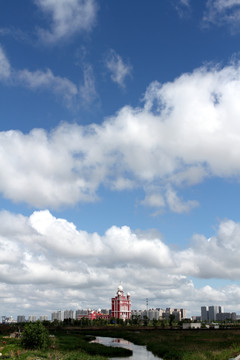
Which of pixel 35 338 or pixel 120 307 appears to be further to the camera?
pixel 120 307

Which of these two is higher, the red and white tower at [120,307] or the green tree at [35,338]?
the green tree at [35,338]

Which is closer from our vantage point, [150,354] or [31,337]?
[31,337]

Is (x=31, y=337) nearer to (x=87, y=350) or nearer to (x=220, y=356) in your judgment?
(x=87, y=350)

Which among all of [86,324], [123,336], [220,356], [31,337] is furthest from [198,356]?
[86,324]

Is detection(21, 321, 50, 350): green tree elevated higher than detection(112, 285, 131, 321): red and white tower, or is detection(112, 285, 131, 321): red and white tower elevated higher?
detection(21, 321, 50, 350): green tree

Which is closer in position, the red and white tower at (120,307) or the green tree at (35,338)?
the green tree at (35,338)

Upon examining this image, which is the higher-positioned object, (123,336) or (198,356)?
(198,356)

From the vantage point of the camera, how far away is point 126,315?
198000 millimetres

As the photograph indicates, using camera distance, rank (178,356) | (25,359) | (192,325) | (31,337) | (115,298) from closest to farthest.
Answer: (25,359) → (178,356) → (31,337) → (192,325) → (115,298)

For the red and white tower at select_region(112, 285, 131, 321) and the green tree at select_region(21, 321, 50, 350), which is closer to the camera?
the green tree at select_region(21, 321, 50, 350)

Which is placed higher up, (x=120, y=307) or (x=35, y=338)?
(x=35, y=338)

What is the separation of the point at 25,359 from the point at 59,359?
396 cm

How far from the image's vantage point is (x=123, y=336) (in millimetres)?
102500

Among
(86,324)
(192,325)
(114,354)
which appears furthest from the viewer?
(86,324)
